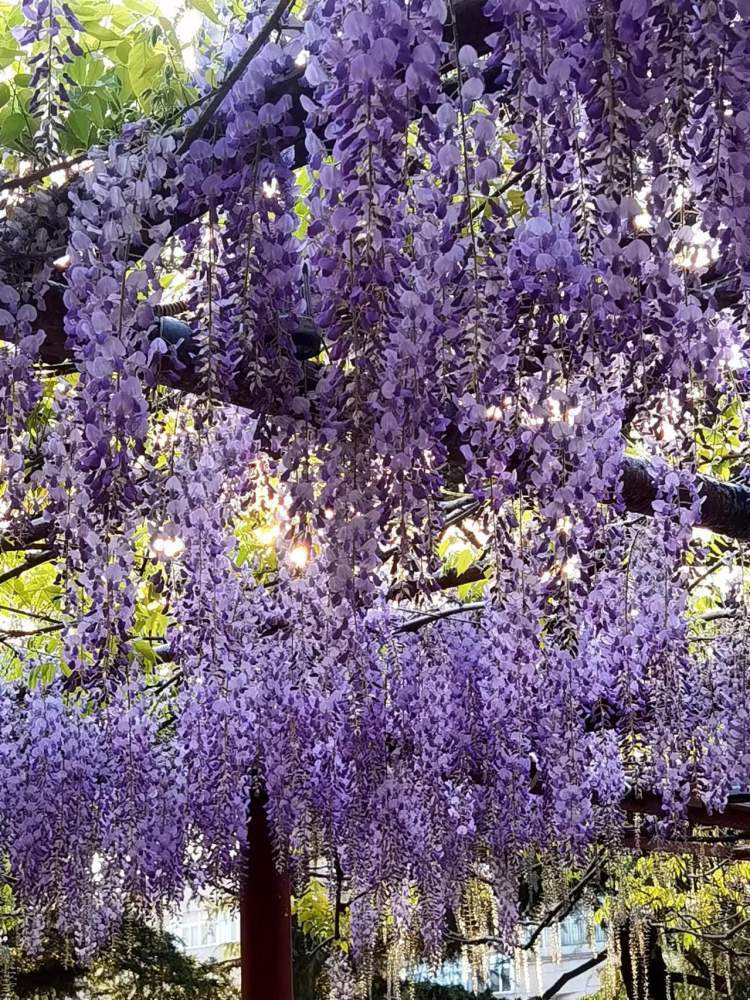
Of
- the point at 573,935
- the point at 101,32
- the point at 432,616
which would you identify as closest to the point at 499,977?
the point at 573,935

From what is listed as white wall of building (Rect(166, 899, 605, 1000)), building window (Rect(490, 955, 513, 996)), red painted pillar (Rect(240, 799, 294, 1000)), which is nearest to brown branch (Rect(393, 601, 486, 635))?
red painted pillar (Rect(240, 799, 294, 1000))

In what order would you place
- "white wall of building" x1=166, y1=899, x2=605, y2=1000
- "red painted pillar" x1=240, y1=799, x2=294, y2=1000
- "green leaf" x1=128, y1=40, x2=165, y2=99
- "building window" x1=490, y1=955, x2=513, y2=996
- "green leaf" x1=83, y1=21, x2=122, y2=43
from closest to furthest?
"green leaf" x1=128, y1=40, x2=165, y2=99 → "green leaf" x1=83, y1=21, x2=122, y2=43 → "red painted pillar" x1=240, y1=799, x2=294, y2=1000 → "white wall of building" x1=166, y1=899, x2=605, y2=1000 → "building window" x1=490, y1=955, x2=513, y2=996

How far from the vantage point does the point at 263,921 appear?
5848 millimetres

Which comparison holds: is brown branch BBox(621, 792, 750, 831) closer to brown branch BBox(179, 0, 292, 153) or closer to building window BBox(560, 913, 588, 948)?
brown branch BBox(179, 0, 292, 153)

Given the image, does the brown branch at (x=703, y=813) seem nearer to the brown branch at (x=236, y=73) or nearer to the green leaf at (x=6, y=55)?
the brown branch at (x=236, y=73)

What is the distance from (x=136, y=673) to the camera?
4.30m

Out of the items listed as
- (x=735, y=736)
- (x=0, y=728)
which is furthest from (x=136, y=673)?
(x=735, y=736)

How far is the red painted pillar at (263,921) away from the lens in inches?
228

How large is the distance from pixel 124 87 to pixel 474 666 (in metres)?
3.24

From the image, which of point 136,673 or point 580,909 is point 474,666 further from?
point 580,909

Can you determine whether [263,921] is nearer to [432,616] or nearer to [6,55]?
[432,616]

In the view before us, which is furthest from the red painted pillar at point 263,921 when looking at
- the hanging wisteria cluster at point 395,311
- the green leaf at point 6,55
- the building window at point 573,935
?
the building window at point 573,935

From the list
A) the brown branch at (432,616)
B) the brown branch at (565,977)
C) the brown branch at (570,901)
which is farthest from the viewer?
the brown branch at (565,977)

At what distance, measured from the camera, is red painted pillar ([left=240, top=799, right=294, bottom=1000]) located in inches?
228
